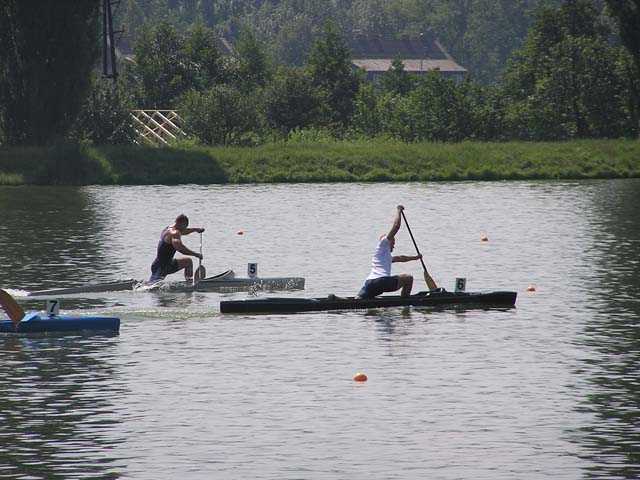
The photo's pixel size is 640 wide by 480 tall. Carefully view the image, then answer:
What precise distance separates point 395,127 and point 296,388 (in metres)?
74.8

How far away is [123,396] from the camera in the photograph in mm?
21062

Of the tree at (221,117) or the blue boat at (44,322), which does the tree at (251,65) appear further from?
the blue boat at (44,322)

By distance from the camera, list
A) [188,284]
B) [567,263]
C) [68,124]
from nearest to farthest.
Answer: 1. [188,284]
2. [567,263]
3. [68,124]

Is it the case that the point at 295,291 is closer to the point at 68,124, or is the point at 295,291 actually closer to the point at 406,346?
the point at 406,346

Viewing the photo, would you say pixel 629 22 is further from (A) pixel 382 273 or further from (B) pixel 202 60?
(A) pixel 382 273

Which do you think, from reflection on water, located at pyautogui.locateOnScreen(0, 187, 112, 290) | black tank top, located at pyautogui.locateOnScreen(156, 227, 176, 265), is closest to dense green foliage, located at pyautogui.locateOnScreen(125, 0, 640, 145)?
reflection on water, located at pyautogui.locateOnScreen(0, 187, 112, 290)

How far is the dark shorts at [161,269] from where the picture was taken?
3319 centimetres

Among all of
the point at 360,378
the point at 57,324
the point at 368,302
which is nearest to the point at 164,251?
the point at 368,302

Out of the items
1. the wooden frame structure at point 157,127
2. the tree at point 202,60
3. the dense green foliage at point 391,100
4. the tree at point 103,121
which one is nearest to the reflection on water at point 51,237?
Answer: the tree at point 103,121

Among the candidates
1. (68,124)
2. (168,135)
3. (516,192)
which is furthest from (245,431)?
(168,135)

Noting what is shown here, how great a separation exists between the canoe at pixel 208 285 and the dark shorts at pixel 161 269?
0.23 meters

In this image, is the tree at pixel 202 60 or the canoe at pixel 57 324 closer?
the canoe at pixel 57 324

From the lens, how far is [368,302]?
96.1 feet

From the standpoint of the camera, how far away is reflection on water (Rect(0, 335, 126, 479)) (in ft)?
56.6
